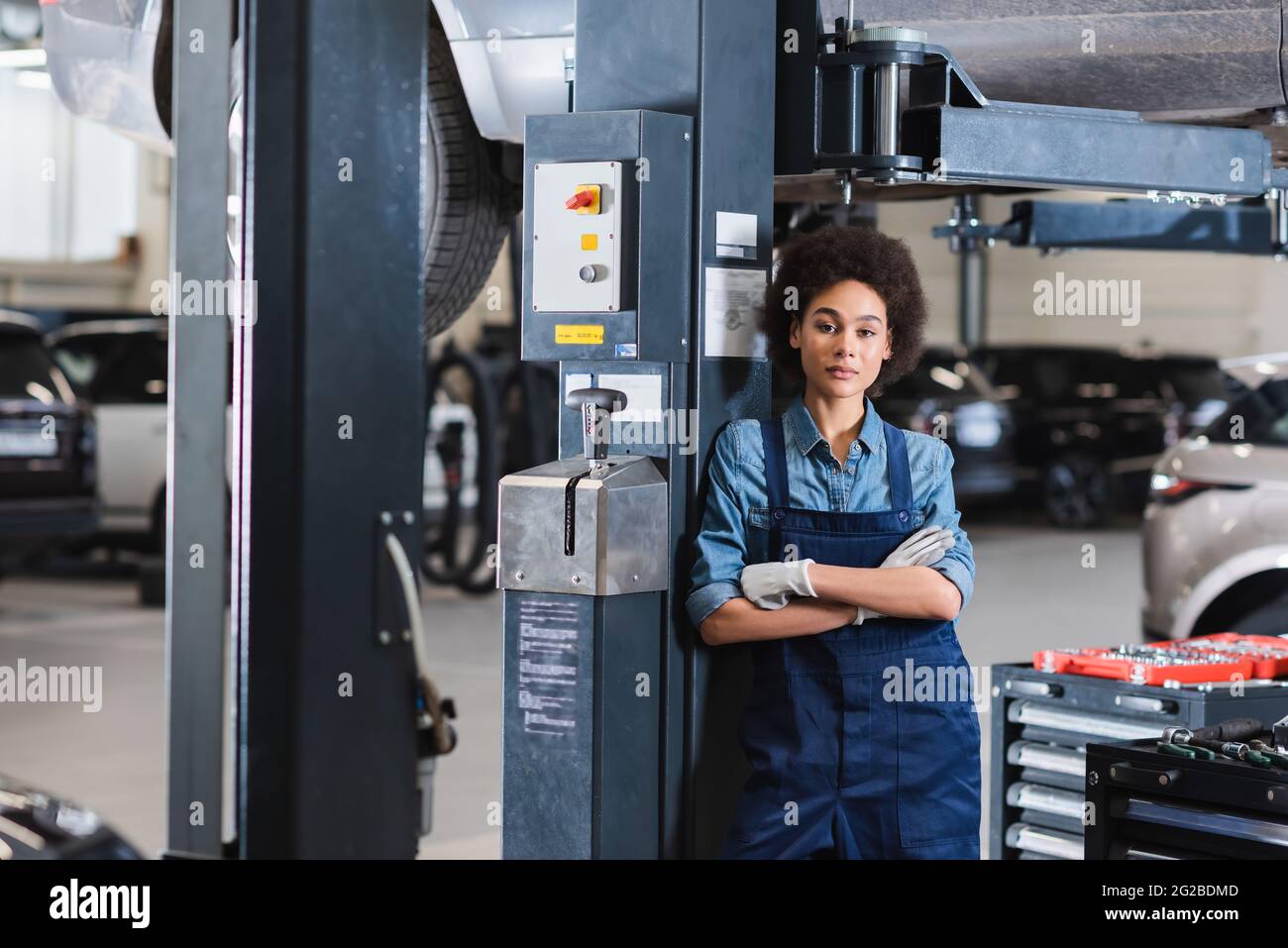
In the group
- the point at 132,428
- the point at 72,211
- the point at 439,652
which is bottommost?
the point at 439,652

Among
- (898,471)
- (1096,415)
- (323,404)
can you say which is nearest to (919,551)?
(898,471)

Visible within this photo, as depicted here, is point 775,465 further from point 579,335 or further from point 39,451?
point 39,451

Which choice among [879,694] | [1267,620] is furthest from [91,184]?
[879,694]

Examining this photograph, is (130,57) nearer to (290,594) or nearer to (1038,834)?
(290,594)

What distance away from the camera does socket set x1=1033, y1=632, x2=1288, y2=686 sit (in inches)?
137

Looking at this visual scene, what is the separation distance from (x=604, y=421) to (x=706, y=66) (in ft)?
2.32

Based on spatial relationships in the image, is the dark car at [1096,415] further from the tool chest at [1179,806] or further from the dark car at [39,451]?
the tool chest at [1179,806]

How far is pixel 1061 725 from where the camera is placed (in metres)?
3.64

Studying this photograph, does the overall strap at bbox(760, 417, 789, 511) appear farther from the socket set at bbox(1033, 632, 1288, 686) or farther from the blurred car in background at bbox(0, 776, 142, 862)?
the blurred car in background at bbox(0, 776, 142, 862)

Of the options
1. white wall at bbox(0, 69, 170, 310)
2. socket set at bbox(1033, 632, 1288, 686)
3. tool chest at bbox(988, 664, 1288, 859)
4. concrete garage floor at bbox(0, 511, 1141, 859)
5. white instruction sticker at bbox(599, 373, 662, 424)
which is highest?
white wall at bbox(0, 69, 170, 310)

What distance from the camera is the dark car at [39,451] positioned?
28.1 feet

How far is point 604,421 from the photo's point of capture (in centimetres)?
305

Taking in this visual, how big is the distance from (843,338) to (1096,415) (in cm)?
1068

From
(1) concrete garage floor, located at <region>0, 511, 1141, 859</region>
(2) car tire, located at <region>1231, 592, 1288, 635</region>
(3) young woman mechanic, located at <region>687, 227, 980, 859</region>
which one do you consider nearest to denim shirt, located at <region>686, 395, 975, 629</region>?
(3) young woman mechanic, located at <region>687, 227, 980, 859</region>
